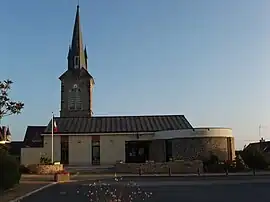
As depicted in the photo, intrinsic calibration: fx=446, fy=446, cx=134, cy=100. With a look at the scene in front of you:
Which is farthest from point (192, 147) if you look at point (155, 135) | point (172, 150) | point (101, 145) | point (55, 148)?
point (55, 148)

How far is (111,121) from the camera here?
54.0m

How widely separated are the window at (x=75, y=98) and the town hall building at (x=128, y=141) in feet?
38.2

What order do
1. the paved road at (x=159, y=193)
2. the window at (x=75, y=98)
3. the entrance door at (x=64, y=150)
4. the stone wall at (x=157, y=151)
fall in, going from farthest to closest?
1. the window at (x=75, y=98)
2. the entrance door at (x=64, y=150)
3. the stone wall at (x=157, y=151)
4. the paved road at (x=159, y=193)

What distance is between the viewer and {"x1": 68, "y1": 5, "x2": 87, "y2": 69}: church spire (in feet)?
229

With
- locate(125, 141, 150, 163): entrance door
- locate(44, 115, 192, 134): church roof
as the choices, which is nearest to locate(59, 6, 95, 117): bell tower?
locate(44, 115, 192, 134): church roof

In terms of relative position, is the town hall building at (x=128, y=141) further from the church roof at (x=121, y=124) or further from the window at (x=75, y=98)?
the window at (x=75, y=98)

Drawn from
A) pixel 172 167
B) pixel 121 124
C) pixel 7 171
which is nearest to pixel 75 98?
pixel 121 124

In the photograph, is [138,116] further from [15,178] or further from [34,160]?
Result: [15,178]

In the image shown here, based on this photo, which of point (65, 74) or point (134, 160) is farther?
point (65, 74)

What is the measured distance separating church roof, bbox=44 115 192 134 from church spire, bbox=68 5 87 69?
16679mm

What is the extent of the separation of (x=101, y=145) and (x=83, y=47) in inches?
1062

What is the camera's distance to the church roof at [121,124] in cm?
5041

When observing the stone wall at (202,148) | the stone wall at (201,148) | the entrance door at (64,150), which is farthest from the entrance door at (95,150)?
the stone wall at (202,148)

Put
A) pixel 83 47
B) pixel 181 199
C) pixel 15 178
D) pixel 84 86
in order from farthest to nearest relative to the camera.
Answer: pixel 83 47, pixel 84 86, pixel 15 178, pixel 181 199
